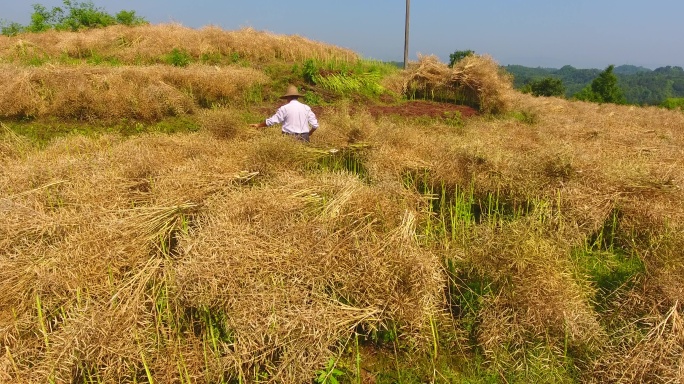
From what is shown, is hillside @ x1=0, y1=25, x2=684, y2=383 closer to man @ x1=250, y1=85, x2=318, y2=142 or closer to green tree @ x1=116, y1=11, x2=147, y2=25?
man @ x1=250, y1=85, x2=318, y2=142

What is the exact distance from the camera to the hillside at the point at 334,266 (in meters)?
2.53

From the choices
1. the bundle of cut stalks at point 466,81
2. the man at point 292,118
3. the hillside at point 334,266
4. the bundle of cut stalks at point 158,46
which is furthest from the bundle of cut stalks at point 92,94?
the bundle of cut stalks at point 466,81

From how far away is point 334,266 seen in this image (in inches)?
113

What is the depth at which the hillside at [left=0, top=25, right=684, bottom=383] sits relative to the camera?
2533mm

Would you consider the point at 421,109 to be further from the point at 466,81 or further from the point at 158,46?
the point at 158,46

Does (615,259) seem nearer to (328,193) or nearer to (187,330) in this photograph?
(328,193)

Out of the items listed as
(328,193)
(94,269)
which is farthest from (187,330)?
(328,193)

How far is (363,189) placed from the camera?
3.78 m

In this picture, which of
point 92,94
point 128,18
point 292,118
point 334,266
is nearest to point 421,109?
point 292,118

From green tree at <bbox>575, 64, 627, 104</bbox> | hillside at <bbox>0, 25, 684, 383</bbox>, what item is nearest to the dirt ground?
hillside at <bbox>0, 25, 684, 383</bbox>

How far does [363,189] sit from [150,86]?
7742 millimetres

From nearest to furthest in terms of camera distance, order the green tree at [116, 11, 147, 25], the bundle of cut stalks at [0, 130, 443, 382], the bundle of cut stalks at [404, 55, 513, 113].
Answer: the bundle of cut stalks at [0, 130, 443, 382] → the bundle of cut stalks at [404, 55, 513, 113] → the green tree at [116, 11, 147, 25]

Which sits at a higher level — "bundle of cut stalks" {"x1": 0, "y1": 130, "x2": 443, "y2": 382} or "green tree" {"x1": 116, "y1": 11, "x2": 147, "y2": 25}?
"green tree" {"x1": 116, "y1": 11, "x2": 147, "y2": 25}

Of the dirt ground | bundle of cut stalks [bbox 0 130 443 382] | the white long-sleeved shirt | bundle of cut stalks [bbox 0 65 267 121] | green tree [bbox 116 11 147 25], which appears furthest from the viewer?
green tree [bbox 116 11 147 25]
